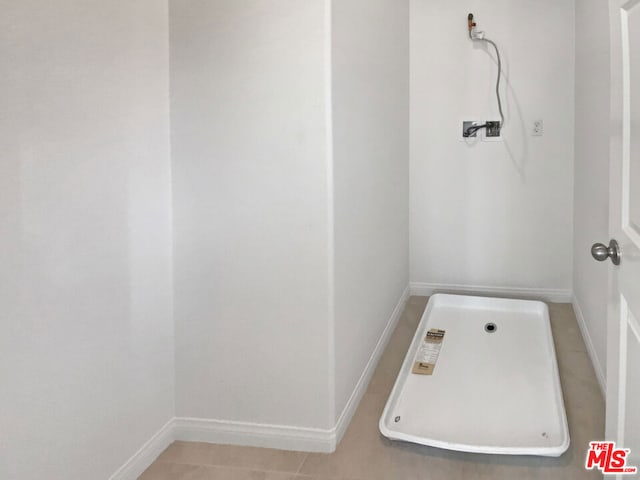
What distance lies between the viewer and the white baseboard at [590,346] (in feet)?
9.29

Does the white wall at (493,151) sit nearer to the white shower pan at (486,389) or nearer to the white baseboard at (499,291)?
the white baseboard at (499,291)

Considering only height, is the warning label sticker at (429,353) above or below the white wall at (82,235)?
below

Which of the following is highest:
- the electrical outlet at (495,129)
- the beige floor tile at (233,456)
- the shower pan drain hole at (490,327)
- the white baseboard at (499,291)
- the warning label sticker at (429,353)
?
the electrical outlet at (495,129)

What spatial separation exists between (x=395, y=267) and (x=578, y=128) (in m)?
1.49

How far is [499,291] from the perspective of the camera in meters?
4.52

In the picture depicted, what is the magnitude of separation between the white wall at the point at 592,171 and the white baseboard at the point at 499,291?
0.20 metres

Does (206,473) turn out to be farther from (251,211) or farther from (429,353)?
(429,353)

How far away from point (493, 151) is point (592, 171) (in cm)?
109

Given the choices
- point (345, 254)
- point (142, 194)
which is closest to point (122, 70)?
point (142, 194)

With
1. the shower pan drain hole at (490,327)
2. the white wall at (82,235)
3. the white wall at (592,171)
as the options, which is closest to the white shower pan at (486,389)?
the shower pan drain hole at (490,327)

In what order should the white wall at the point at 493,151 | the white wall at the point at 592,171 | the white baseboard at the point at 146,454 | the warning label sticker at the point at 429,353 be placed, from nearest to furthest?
the white baseboard at the point at 146,454 → the white wall at the point at 592,171 → the warning label sticker at the point at 429,353 → the white wall at the point at 493,151

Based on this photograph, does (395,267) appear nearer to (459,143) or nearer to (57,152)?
(459,143)

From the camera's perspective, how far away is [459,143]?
4.50 meters

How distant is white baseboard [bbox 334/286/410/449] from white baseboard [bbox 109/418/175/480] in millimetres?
657
